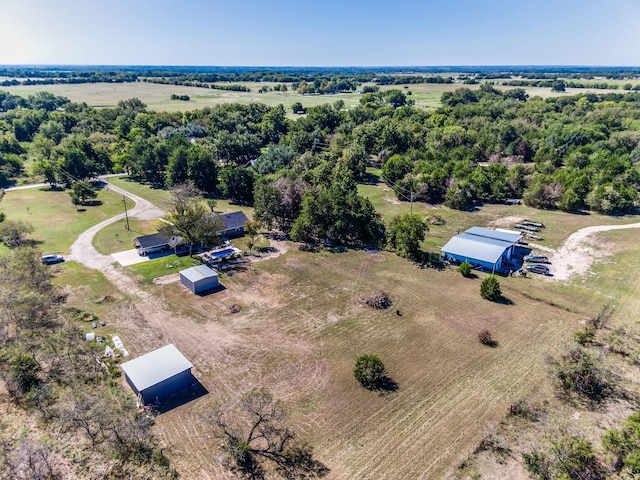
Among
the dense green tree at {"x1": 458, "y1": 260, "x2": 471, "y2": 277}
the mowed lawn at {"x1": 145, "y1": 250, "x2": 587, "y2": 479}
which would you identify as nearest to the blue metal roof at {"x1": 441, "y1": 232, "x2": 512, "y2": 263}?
the dense green tree at {"x1": 458, "y1": 260, "x2": 471, "y2": 277}

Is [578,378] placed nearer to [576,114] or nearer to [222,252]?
[222,252]

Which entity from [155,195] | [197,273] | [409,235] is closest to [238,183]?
[155,195]

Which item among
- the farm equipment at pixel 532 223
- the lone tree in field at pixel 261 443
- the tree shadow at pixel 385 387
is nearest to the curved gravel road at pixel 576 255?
the farm equipment at pixel 532 223

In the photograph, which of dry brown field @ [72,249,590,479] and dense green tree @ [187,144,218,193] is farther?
dense green tree @ [187,144,218,193]

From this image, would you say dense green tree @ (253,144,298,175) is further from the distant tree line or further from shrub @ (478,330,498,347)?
shrub @ (478,330,498,347)


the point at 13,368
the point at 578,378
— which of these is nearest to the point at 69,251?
the point at 13,368

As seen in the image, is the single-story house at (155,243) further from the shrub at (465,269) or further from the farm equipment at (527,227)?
the farm equipment at (527,227)
